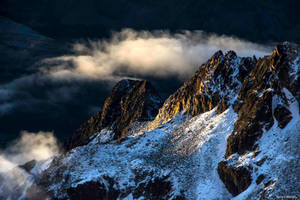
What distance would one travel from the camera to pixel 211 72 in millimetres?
99438

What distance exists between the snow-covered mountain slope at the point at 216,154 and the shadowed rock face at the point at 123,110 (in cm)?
4816

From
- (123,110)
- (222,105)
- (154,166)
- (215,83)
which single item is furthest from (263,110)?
(123,110)

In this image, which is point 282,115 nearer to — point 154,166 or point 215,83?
point 154,166

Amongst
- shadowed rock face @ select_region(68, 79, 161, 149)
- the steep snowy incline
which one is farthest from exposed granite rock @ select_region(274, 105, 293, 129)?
shadowed rock face @ select_region(68, 79, 161, 149)

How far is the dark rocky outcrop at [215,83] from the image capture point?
297 feet

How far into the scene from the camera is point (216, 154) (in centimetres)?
7025

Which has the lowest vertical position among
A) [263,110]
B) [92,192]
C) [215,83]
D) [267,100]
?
[92,192]

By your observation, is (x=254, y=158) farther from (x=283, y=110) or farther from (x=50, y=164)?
(x=50, y=164)

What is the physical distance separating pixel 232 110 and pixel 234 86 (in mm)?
13948

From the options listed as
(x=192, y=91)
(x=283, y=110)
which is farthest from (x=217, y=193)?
(x=192, y=91)

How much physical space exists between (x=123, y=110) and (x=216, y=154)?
95.4m

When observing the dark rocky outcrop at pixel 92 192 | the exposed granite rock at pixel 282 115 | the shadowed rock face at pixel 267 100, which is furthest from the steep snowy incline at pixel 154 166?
the exposed granite rock at pixel 282 115

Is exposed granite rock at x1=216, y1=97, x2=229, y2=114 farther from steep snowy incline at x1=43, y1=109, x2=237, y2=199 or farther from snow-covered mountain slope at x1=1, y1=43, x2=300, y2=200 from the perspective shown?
steep snowy incline at x1=43, y1=109, x2=237, y2=199

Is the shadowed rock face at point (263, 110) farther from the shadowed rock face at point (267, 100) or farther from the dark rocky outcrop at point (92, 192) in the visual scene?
the dark rocky outcrop at point (92, 192)
